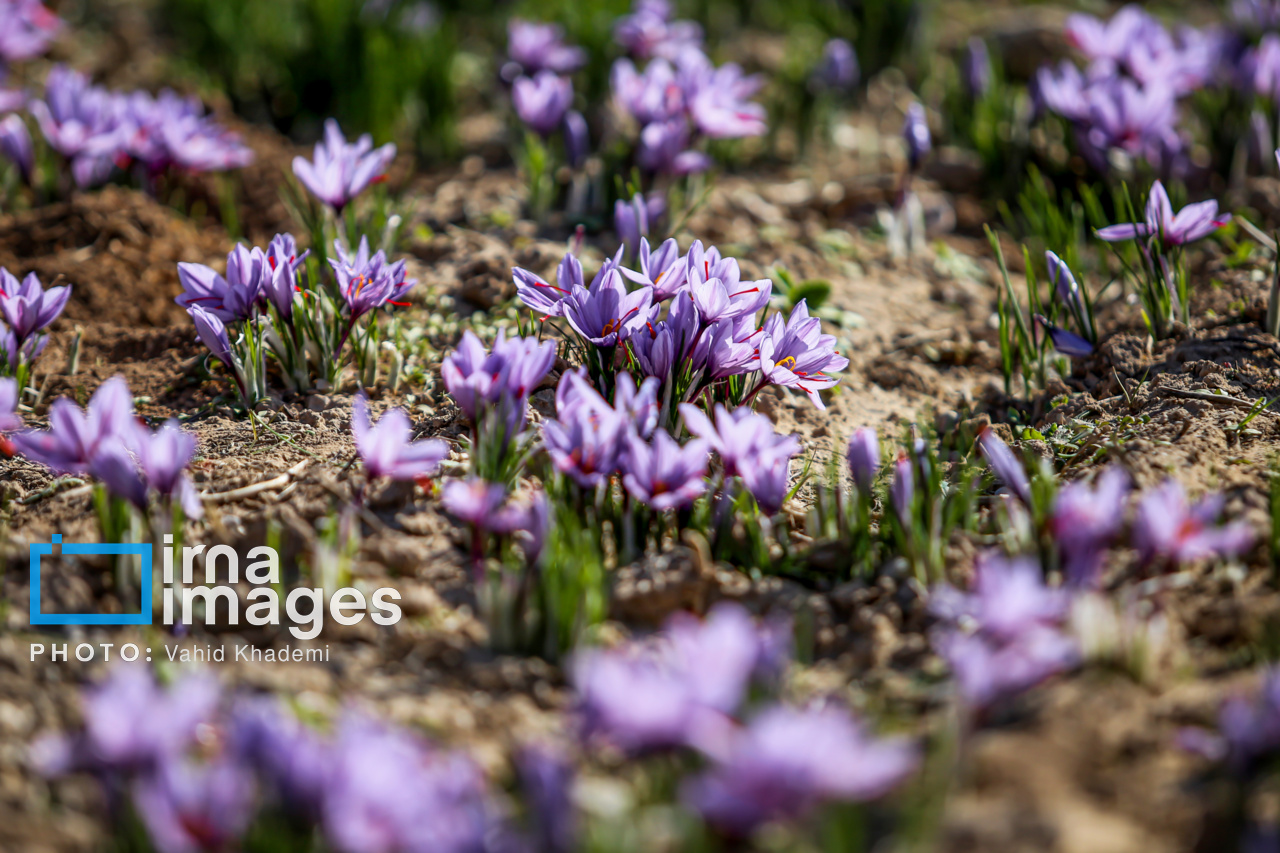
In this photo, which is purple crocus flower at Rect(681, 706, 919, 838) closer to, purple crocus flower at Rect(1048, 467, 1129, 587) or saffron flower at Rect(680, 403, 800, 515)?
purple crocus flower at Rect(1048, 467, 1129, 587)

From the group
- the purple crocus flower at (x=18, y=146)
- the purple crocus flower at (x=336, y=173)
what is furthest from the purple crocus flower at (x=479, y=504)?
the purple crocus flower at (x=18, y=146)

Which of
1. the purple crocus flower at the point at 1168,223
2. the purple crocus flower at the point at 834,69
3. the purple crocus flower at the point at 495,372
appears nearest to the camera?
the purple crocus flower at the point at 495,372

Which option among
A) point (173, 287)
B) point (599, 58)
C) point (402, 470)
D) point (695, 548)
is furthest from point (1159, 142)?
point (173, 287)

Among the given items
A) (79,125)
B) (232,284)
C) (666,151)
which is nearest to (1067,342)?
(666,151)

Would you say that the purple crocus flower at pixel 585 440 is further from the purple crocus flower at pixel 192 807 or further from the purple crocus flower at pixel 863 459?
the purple crocus flower at pixel 192 807

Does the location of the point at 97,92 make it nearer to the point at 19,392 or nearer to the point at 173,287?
the point at 173,287

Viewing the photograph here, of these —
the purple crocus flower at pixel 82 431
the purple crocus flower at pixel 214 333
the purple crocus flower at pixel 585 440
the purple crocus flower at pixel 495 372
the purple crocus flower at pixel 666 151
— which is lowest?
the purple crocus flower at pixel 585 440
